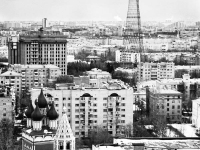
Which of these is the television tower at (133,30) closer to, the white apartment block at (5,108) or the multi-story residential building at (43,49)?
the multi-story residential building at (43,49)

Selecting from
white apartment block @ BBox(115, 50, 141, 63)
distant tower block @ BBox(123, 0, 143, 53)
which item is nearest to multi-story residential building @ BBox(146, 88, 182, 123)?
white apartment block @ BBox(115, 50, 141, 63)

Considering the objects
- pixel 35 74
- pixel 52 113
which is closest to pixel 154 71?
pixel 35 74

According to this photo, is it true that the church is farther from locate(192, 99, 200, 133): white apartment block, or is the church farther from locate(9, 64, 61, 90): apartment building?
locate(9, 64, 61, 90): apartment building

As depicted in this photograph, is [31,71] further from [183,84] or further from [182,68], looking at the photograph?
[182,68]

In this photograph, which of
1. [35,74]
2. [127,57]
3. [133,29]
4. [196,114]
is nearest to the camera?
[196,114]

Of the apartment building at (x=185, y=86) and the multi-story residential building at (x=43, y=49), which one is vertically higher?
the multi-story residential building at (x=43, y=49)

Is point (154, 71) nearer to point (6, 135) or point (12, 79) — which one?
point (12, 79)

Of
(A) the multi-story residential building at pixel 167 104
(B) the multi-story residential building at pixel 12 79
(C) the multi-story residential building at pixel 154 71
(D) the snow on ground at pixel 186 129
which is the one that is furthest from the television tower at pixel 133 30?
(D) the snow on ground at pixel 186 129
